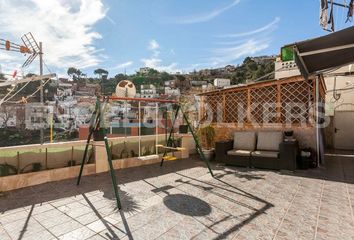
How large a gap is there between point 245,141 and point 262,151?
54 cm

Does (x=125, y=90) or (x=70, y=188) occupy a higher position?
(x=125, y=90)

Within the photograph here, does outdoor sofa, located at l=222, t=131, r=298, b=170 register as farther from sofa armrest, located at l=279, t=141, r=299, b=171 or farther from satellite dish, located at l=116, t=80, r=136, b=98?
satellite dish, located at l=116, t=80, r=136, b=98

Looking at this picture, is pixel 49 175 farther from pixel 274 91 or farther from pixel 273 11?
pixel 273 11

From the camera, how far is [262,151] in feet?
18.3

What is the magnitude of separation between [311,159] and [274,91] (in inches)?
85.8

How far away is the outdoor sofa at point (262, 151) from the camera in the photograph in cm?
502

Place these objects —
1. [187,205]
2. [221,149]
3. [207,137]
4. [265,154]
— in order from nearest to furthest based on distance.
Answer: [187,205]
[265,154]
[221,149]
[207,137]

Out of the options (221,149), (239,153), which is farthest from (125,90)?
(239,153)

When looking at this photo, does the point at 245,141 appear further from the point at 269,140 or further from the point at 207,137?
the point at 207,137

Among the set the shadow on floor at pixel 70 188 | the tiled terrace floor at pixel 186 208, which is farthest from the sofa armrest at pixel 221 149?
the tiled terrace floor at pixel 186 208

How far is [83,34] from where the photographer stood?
8070 mm

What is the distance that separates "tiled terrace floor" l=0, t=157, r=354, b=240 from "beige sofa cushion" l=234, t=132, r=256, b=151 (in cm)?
140

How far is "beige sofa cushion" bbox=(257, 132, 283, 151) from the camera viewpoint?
5.53 metres

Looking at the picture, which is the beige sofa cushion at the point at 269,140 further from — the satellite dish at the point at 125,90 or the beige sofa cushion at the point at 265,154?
the satellite dish at the point at 125,90
